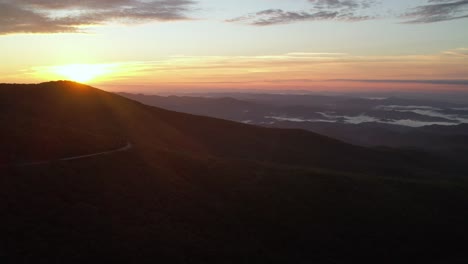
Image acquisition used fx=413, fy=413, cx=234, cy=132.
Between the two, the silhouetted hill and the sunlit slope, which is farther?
the sunlit slope

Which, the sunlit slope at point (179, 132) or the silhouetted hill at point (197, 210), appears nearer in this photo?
the silhouetted hill at point (197, 210)

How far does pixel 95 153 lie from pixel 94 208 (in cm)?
1228

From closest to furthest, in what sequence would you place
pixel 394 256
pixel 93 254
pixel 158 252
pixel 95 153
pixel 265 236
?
pixel 93 254
pixel 158 252
pixel 265 236
pixel 394 256
pixel 95 153

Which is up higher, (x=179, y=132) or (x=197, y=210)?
(x=179, y=132)

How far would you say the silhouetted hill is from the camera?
25047mm

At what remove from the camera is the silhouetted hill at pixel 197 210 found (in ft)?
82.2

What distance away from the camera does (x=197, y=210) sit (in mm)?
33969

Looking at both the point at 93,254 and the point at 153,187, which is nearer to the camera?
the point at 93,254

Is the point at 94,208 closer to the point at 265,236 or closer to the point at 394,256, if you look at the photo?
the point at 265,236

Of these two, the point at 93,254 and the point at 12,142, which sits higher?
the point at 12,142

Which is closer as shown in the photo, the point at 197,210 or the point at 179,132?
the point at 197,210

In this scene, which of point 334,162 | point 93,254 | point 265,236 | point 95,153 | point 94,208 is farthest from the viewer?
point 334,162

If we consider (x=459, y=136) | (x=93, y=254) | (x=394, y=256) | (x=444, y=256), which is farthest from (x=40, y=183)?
(x=459, y=136)

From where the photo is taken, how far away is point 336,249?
113 feet
